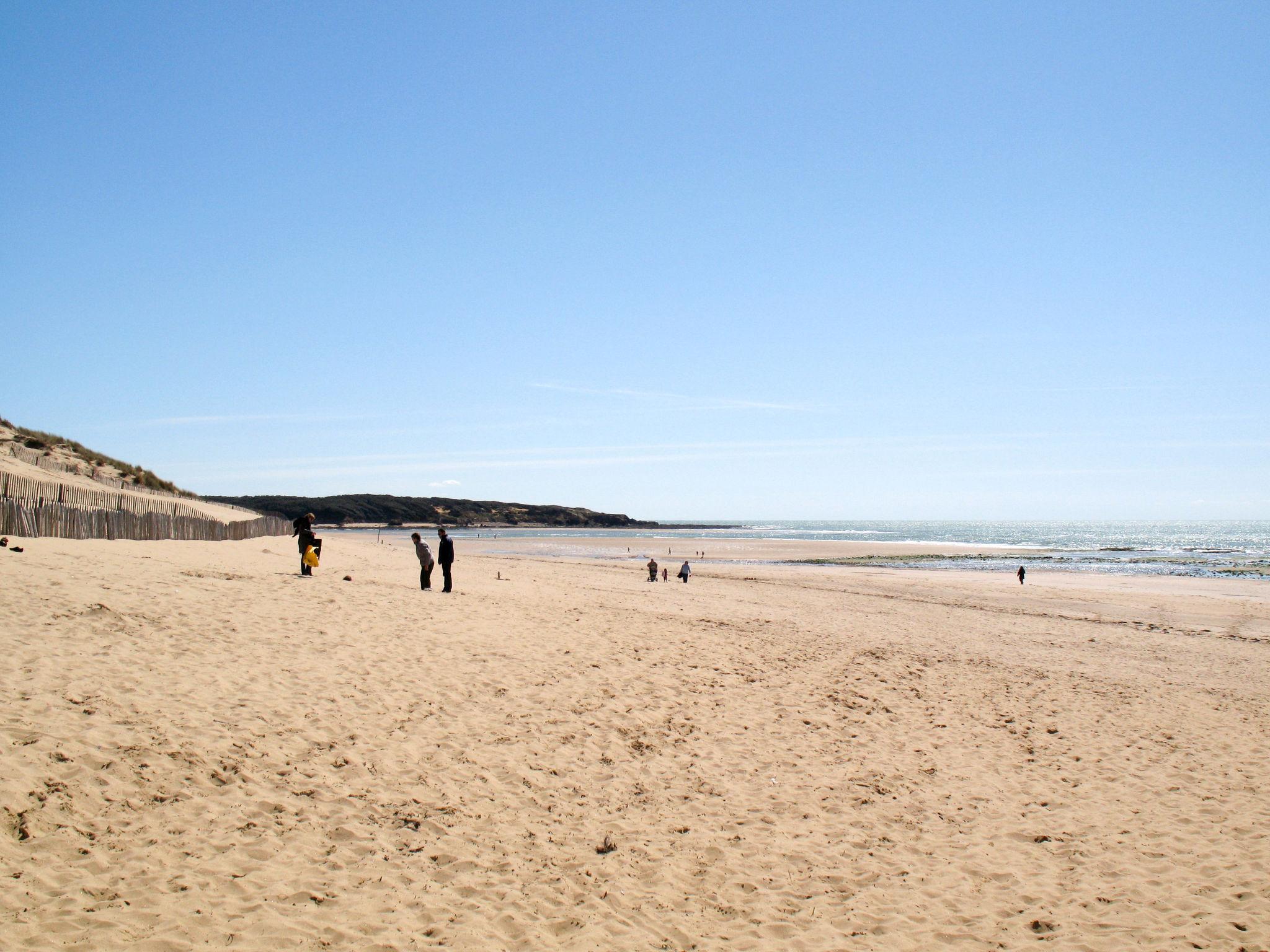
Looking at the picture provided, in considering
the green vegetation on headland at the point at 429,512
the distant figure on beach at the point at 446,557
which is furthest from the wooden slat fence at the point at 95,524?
the green vegetation on headland at the point at 429,512

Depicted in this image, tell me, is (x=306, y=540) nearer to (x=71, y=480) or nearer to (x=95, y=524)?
(x=95, y=524)

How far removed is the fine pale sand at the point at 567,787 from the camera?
19.0ft

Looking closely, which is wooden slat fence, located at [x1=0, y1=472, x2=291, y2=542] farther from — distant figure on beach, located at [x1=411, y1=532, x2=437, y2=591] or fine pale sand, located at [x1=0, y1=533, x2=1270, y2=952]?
distant figure on beach, located at [x1=411, y1=532, x2=437, y2=591]

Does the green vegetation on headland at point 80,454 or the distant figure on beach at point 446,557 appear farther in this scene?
the green vegetation on headland at point 80,454

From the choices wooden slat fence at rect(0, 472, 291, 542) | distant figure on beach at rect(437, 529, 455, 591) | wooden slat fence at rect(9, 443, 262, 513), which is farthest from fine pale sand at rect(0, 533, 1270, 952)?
wooden slat fence at rect(9, 443, 262, 513)

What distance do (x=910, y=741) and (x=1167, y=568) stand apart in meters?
55.5

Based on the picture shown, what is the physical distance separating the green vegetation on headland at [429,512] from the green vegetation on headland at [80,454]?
94.4 m

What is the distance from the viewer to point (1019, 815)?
8242mm

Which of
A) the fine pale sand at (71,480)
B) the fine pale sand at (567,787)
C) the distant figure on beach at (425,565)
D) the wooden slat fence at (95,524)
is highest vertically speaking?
the fine pale sand at (71,480)

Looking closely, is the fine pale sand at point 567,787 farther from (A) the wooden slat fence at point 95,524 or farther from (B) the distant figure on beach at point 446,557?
(B) the distant figure on beach at point 446,557

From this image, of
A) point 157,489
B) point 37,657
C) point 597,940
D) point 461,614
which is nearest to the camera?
point 597,940

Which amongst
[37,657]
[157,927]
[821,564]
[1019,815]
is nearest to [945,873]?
[1019,815]

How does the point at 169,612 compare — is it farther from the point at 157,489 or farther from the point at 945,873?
the point at 157,489

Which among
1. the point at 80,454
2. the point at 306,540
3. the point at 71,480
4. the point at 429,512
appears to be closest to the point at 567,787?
the point at 306,540
